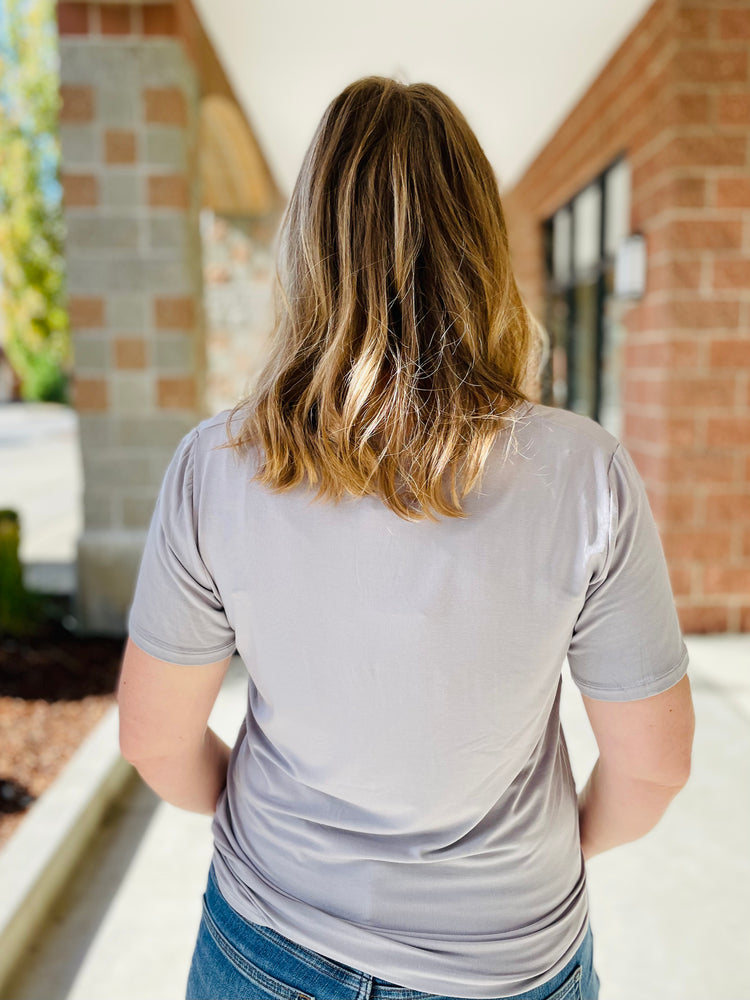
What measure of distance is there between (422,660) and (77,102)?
4.23 meters

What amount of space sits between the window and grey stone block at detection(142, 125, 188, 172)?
6.94 ft

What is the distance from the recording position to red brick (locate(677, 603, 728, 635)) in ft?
14.1

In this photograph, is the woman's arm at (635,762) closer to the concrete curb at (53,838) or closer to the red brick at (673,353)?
the concrete curb at (53,838)

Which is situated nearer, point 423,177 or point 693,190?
point 423,177

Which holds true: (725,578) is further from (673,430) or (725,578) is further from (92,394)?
(92,394)

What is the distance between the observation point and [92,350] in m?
4.44

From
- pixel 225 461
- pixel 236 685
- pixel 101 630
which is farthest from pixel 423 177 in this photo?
pixel 101 630

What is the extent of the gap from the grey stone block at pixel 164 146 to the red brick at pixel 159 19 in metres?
0.43

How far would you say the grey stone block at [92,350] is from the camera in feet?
14.5

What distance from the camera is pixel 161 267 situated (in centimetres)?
438

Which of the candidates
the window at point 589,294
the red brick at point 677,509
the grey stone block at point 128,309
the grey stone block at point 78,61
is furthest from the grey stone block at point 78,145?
the red brick at point 677,509

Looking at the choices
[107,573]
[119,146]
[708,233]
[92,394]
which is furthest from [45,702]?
[708,233]

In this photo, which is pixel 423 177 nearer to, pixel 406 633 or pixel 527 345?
pixel 527 345

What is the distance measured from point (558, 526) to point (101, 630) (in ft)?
13.4
